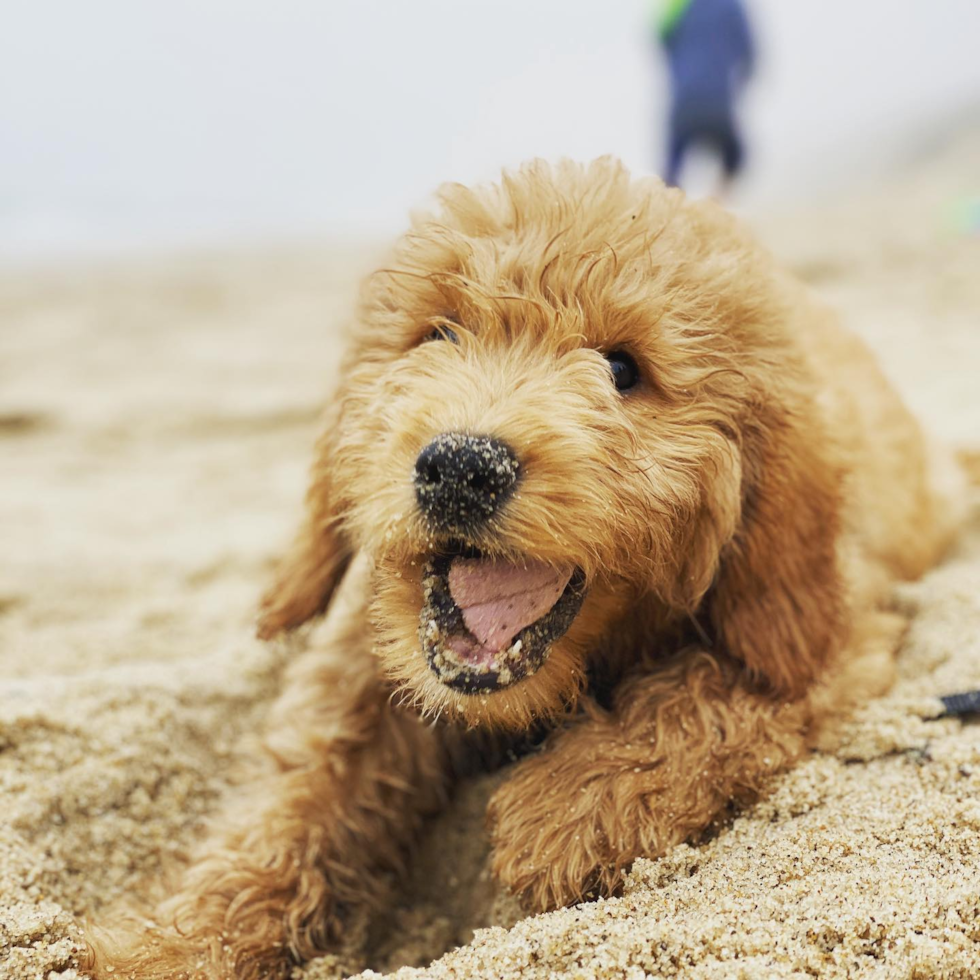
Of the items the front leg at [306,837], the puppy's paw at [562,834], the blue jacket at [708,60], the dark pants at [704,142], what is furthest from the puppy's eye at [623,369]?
the blue jacket at [708,60]

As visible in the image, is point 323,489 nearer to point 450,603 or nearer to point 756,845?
point 450,603

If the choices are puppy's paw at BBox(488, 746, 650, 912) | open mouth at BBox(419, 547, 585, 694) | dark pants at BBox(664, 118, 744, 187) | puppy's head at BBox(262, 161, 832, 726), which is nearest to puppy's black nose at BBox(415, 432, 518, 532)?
puppy's head at BBox(262, 161, 832, 726)

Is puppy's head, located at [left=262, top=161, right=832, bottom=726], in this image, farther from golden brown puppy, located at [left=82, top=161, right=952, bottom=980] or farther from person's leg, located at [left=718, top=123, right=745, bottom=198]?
person's leg, located at [left=718, top=123, right=745, bottom=198]

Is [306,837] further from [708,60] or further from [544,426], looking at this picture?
[708,60]

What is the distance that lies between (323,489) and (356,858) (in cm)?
86

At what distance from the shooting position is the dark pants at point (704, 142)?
8086 mm

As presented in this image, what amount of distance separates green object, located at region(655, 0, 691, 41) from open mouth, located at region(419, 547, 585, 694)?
7633 mm

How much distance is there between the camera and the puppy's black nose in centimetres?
179

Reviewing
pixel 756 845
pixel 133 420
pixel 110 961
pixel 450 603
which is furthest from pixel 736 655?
pixel 133 420

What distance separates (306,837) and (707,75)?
24.1 feet

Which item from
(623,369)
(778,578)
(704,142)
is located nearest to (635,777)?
(778,578)

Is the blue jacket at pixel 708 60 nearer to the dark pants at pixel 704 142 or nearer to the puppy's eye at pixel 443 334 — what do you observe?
the dark pants at pixel 704 142

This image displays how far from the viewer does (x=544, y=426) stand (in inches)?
74.1

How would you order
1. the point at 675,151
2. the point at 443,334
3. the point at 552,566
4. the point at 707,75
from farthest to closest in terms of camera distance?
the point at 675,151
the point at 707,75
the point at 443,334
the point at 552,566
